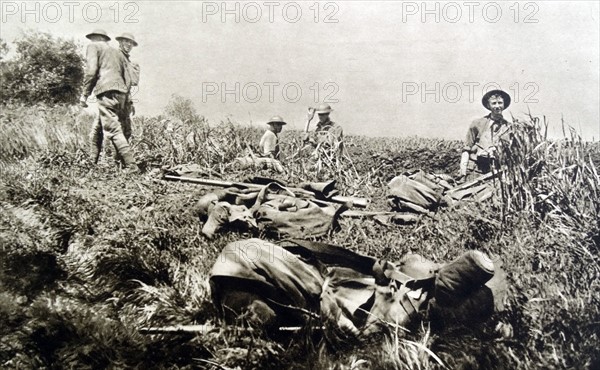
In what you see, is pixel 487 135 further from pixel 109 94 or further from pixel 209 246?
pixel 109 94

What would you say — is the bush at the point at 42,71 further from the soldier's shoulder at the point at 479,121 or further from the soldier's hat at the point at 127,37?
the soldier's shoulder at the point at 479,121

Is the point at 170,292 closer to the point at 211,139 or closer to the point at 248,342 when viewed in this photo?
the point at 248,342

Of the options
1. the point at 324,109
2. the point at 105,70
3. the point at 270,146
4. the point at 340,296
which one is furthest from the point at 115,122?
the point at 340,296

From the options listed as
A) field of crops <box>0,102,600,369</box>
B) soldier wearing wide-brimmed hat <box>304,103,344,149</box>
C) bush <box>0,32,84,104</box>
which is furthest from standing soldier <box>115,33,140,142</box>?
soldier wearing wide-brimmed hat <box>304,103,344,149</box>

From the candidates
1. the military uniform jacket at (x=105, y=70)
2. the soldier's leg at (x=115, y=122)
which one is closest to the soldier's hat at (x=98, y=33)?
the military uniform jacket at (x=105, y=70)

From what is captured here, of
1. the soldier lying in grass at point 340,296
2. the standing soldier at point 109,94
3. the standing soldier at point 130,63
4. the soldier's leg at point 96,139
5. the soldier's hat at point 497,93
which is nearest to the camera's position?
the soldier lying in grass at point 340,296

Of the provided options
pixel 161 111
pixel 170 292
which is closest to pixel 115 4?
pixel 161 111
